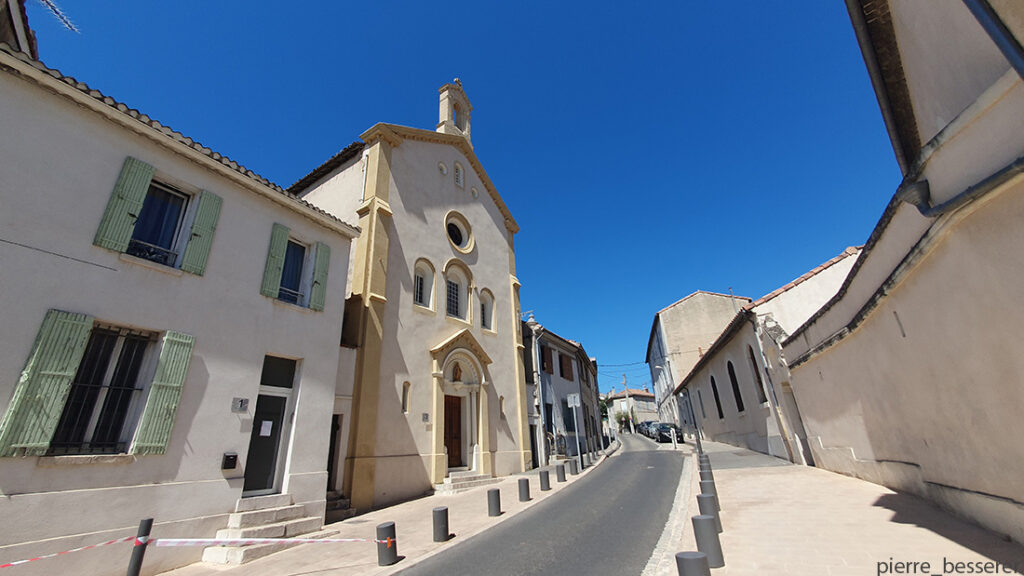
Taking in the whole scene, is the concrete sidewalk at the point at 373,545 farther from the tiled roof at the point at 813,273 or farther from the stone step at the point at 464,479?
the tiled roof at the point at 813,273

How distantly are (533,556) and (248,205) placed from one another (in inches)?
326

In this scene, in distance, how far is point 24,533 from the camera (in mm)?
4895

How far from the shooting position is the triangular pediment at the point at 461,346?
13.6 metres

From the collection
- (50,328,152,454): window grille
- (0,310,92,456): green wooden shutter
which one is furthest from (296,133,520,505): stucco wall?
(0,310,92,456): green wooden shutter

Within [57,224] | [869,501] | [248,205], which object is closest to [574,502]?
[869,501]

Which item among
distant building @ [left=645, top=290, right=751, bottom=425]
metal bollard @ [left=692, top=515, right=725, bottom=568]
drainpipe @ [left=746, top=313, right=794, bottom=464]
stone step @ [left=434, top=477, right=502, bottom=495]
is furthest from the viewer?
distant building @ [left=645, top=290, right=751, bottom=425]

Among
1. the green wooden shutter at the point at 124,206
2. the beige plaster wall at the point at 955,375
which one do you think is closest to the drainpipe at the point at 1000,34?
the beige plaster wall at the point at 955,375

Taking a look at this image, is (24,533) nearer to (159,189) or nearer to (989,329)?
(159,189)

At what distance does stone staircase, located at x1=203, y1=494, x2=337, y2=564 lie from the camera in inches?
248

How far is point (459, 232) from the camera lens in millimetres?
17281

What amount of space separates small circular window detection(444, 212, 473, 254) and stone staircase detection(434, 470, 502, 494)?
8196 mm

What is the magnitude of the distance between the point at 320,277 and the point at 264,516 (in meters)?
4.80

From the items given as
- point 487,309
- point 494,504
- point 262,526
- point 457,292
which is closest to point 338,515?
point 262,526
